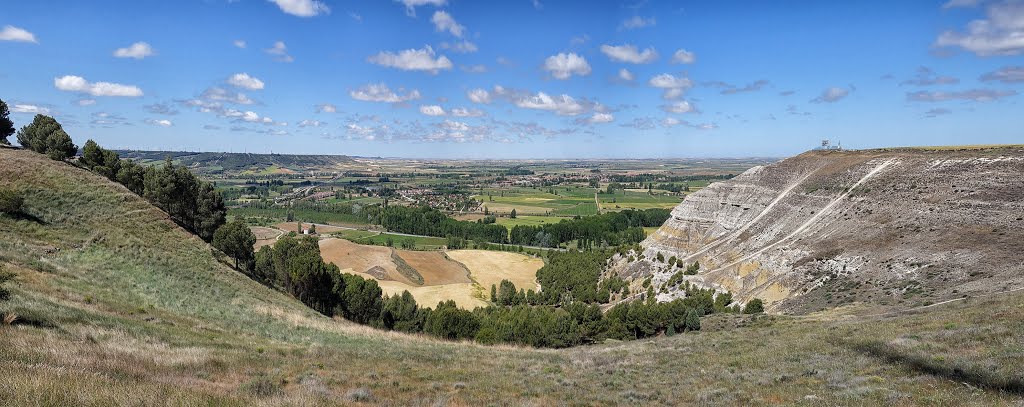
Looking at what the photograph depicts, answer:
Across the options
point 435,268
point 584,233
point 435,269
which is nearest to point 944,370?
point 435,269

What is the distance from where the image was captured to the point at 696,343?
3048 cm

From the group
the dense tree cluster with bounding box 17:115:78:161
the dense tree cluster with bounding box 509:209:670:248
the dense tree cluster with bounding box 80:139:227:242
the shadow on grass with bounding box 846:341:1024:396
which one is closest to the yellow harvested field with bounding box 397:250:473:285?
the dense tree cluster with bounding box 509:209:670:248

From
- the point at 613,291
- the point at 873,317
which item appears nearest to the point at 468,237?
the point at 613,291

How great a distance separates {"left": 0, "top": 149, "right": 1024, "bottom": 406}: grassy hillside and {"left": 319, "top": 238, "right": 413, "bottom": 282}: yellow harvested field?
48612mm

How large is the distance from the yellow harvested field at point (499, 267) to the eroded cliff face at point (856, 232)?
24564mm

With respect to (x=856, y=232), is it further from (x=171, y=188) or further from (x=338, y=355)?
(x=171, y=188)

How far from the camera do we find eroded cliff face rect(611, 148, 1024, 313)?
38.9m

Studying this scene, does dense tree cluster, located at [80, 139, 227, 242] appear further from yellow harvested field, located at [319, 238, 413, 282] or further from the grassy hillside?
yellow harvested field, located at [319, 238, 413, 282]

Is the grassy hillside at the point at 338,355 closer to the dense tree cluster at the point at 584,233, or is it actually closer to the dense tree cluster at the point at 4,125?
the dense tree cluster at the point at 4,125

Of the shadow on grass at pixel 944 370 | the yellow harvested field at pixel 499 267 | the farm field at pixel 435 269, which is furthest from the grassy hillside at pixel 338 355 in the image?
the yellow harvested field at pixel 499 267

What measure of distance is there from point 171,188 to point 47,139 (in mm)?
16428

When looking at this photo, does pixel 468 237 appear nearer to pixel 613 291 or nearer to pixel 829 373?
pixel 613 291

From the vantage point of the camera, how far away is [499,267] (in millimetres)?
102750

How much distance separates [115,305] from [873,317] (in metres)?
43.4
